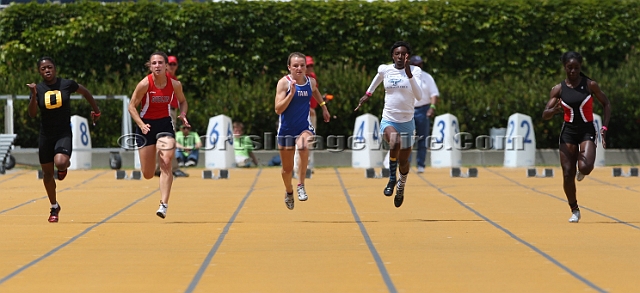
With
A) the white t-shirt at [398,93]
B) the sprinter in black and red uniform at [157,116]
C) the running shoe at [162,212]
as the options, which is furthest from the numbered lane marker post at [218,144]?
the running shoe at [162,212]

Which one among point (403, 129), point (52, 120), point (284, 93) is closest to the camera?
point (52, 120)

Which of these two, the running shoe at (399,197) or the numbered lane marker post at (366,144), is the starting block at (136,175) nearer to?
the numbered lane marker post at (366,144)

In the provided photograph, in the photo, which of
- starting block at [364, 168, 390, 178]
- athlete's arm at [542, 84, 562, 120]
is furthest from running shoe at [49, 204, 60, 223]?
starting block at [364, 168, 390, 178]

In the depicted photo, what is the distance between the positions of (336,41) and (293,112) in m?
13.6

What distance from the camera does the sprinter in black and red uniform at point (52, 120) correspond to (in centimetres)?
1206

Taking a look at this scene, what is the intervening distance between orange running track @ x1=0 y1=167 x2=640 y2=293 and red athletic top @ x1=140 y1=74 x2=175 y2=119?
1168mm

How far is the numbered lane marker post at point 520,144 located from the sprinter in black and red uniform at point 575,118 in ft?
36.7

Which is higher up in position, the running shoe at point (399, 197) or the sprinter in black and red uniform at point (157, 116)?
the sprinter in black and red uniform at point (157, 116)

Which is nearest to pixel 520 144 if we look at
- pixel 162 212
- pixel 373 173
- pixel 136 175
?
pixel 373 173

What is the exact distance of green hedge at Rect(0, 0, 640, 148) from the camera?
84.2 feet

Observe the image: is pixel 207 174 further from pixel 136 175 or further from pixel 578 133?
pixel 578 133

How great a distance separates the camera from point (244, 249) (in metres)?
9.47

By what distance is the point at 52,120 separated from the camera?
12172mm

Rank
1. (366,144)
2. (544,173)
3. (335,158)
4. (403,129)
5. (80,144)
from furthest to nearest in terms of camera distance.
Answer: (335,158)
(366,144)
(80,144)
(544,173)
(403,129)
